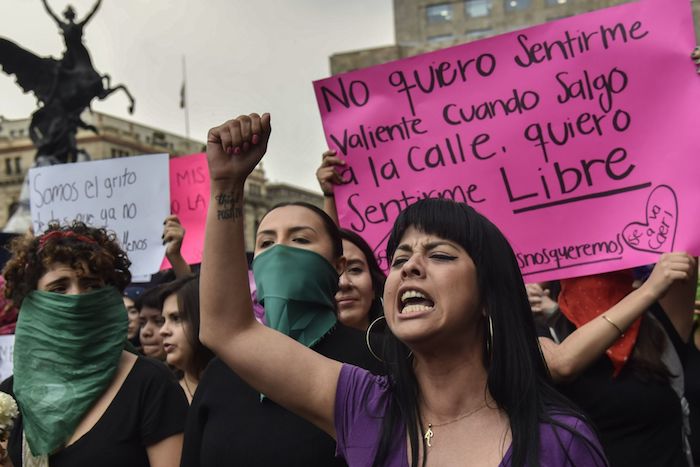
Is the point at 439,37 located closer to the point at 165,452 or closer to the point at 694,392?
the point at 694,392

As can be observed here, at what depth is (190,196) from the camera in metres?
6.48

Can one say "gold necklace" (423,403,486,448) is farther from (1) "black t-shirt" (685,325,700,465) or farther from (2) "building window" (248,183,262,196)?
(2) "building window" (248,183,262,196)

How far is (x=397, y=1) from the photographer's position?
182 ft

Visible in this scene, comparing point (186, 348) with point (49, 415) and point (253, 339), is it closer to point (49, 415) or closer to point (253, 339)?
point (49, 415)

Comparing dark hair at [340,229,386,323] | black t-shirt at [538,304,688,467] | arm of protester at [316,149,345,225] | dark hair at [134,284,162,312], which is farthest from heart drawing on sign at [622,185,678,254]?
dark hair at [134,284,162,312]

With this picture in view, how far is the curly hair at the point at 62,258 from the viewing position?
136 inches

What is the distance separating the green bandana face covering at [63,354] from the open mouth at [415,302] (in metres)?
1.42

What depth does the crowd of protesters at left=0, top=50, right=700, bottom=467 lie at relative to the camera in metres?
2.26

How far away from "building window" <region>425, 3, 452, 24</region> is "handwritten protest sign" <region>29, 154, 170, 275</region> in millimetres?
50073

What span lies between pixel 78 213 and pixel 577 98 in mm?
3657

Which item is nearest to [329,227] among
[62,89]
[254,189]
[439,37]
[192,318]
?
[192,318]

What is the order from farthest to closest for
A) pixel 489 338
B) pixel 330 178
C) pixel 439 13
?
pixel 439 13 → pixel 330 178 → pixel 489 338

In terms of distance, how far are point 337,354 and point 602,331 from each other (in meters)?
1.01

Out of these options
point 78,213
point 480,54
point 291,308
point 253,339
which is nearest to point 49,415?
point 291,308
